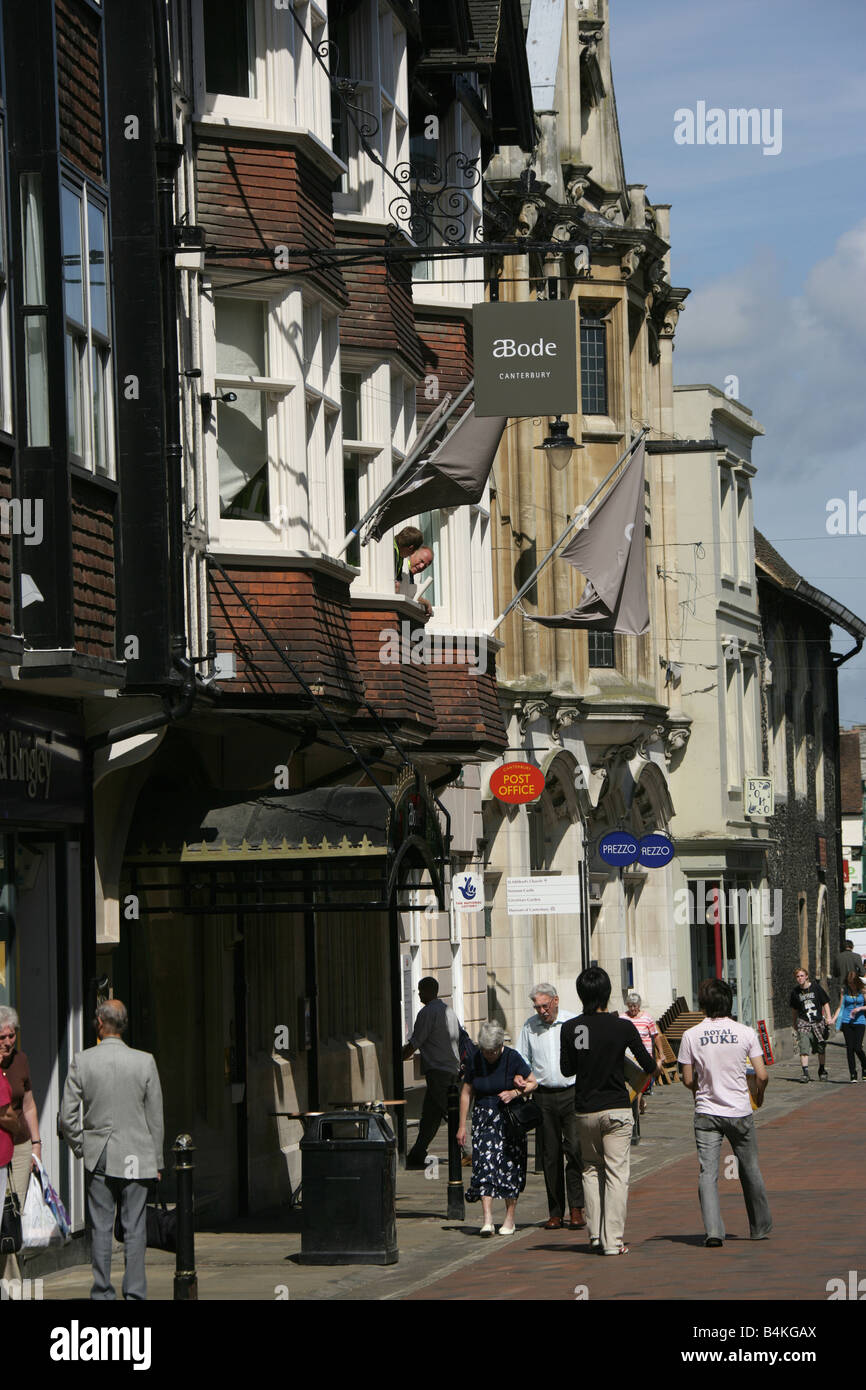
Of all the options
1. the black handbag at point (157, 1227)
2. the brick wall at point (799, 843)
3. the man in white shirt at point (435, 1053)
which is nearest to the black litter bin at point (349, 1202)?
the black handbag at point (157, 1227)

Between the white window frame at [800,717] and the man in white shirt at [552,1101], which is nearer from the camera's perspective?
the man in white shirt at [552,1101]

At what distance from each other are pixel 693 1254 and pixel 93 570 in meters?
5.93

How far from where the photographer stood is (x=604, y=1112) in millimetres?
16000

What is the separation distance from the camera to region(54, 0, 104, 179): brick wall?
15602 mm

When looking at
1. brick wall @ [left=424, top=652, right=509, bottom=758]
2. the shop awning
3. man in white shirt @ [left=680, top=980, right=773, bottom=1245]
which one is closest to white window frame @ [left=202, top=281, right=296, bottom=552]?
the shop awning

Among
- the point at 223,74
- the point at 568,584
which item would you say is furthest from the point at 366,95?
the point at 568,584

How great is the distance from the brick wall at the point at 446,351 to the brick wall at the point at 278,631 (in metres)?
6.51

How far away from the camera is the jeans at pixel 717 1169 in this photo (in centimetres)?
1602

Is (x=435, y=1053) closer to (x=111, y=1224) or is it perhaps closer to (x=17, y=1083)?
(x=111, y=1224)

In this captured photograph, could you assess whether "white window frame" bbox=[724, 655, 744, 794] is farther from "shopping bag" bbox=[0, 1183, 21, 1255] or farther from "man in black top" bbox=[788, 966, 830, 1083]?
"shopping bag" bbox=[0, 1183, 21, 1255]

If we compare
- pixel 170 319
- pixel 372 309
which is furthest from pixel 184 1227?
pixel 372 309

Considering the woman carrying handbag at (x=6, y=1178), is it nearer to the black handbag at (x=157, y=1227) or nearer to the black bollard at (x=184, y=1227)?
the black handbag at (x=157, y=1227)

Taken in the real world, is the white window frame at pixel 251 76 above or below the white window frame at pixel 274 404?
above
